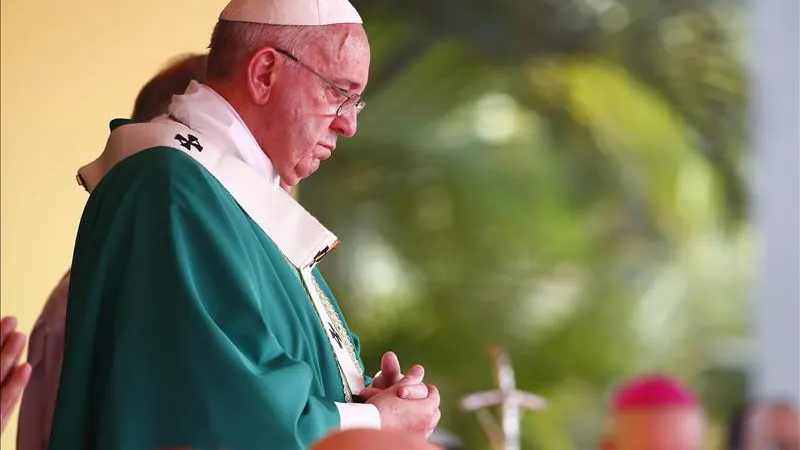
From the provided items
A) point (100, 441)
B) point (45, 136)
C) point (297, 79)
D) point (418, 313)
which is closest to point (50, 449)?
point (100, 441)

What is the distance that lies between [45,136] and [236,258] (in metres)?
2.98

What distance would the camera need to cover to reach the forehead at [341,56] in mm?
2834

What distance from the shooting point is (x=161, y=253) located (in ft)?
8.03

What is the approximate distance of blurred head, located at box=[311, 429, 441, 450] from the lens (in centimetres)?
96

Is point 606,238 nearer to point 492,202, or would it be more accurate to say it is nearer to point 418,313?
point 492,202

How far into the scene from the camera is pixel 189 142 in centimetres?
267

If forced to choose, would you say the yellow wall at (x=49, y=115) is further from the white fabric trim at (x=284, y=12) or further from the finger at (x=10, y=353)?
the finger at (x=10, y=353)

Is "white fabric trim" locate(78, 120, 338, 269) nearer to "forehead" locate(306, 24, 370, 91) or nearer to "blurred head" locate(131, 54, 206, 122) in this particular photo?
"forehead" locate(306, 24, 370, 91)

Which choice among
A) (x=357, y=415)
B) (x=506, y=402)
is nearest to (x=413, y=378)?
(x=357, y=415)

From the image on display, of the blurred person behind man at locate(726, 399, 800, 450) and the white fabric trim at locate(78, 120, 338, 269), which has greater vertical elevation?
the white fabric trim at locate(78, 120, 338, 269)

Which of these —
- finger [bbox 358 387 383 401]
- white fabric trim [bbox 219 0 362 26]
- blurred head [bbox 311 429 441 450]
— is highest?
white fabric trim [bbox 219 0 362 26]

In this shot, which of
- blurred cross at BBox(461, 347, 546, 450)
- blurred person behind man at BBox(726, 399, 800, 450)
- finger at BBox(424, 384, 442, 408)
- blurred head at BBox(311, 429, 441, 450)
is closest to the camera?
blurred head at BBox(311, 429, 441, 450)

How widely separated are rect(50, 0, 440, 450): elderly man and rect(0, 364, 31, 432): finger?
0.88ft

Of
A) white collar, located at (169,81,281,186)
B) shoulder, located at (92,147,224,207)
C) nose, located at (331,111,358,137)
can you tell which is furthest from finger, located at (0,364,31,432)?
nose, located at (331,111,358,137)
